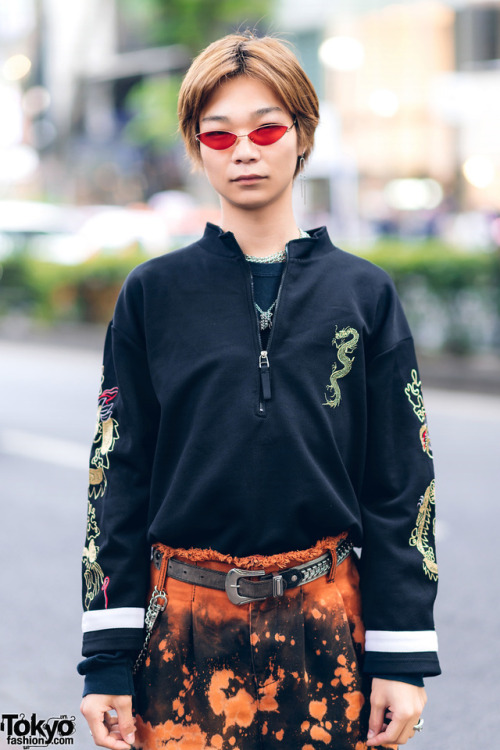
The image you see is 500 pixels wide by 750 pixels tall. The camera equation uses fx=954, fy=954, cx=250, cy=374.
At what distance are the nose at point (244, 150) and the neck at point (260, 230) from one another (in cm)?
10

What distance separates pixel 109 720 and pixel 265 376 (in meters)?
0.66

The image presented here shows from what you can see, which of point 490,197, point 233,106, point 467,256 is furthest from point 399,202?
point 233,106

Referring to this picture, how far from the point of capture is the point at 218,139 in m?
1.66

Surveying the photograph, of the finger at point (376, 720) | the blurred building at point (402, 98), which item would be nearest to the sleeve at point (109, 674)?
the finger at point (376, 720)

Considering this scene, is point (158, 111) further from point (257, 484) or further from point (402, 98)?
point (257, 484)

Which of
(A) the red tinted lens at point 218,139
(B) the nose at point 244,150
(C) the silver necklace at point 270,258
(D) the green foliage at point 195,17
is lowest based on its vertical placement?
(C) the silver necklace at point 270,258

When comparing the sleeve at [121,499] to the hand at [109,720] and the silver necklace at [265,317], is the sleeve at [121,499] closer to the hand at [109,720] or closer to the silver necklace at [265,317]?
the hand at [109,720]

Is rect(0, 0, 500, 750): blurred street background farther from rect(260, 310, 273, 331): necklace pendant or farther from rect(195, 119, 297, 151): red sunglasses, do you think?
rect(260, 310, 273, 331): necklace pendant

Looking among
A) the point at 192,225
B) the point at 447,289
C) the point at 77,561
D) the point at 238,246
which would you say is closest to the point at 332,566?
the point at 238,246

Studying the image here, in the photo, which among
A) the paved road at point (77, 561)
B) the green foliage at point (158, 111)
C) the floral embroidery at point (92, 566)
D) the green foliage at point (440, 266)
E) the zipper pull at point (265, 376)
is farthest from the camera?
the green foliage at point (158, 111)

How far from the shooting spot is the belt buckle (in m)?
1.60

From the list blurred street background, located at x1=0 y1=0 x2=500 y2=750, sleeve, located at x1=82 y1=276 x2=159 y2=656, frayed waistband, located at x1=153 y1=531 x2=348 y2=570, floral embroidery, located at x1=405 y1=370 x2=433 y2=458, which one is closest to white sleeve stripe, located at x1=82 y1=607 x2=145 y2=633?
sleeve, located at x1=82 y1=276 x2=159 y2=656

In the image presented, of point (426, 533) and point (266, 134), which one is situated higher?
point (266, 134)

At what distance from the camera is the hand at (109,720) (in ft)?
5.31
